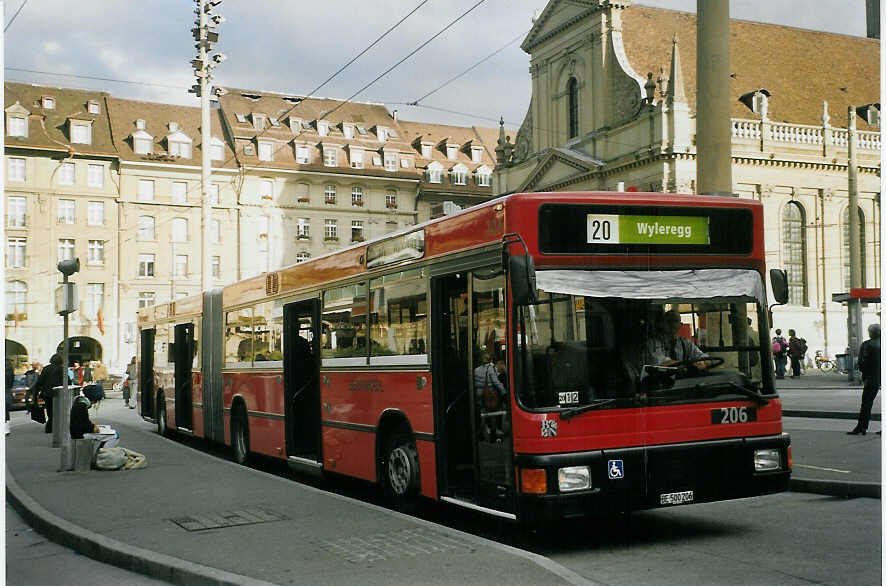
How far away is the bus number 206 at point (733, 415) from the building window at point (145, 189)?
6259 cm

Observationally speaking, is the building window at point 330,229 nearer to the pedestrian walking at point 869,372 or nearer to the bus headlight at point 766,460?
the pedestrian walking at point 869,372

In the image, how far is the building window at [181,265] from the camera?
65.1m

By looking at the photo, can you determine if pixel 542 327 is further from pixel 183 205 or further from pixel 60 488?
pixel 183 205

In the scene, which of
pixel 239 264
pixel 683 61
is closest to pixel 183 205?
pixel 239 264

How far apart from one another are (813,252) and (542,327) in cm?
4935

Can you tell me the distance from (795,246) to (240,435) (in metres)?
43.1

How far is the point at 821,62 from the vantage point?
57844 millimetres

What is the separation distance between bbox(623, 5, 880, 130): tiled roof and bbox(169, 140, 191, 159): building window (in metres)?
31.2

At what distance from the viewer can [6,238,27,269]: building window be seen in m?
33.3

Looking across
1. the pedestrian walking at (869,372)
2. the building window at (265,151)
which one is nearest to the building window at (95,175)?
the building window at (265,151)

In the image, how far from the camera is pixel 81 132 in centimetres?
6391

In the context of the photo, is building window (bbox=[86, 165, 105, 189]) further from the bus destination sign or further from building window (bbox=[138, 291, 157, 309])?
the bus destination sign

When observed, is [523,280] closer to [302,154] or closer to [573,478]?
[573,478]

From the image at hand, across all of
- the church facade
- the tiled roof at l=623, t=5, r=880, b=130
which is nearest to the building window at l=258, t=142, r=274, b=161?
the church facade
